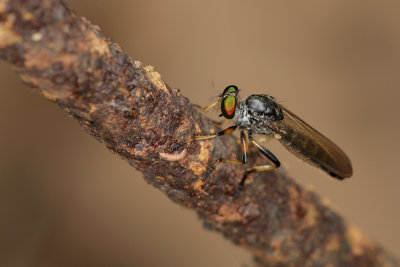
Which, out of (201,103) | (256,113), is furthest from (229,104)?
(201,103)

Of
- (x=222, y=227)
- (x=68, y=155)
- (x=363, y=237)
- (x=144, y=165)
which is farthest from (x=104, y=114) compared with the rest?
(x=68, y=155)

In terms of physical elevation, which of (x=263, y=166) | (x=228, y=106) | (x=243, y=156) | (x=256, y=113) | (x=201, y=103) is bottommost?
(x=243, y=156)

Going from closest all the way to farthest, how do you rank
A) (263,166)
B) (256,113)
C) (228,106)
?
(263,166) → (228,106) → (256,113)

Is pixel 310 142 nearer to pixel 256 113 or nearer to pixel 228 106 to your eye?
pixel 256 113

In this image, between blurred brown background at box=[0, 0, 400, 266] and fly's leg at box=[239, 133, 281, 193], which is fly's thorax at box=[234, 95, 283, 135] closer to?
fly's leg at box=[239, 133, 281, 193]

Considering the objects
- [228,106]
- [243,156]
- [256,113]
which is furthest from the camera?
[256,113]

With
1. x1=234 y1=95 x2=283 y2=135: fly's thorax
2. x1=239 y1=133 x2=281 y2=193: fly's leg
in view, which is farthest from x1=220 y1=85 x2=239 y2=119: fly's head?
x1=239 y1=133 x2=281 y2=193: fly's leg

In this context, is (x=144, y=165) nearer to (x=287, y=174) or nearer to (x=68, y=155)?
(x=287, y=174)

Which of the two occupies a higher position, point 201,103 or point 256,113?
point 201,103

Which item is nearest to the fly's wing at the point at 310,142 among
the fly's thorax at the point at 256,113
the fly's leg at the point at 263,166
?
the fly's thorax at the point at 256,113
